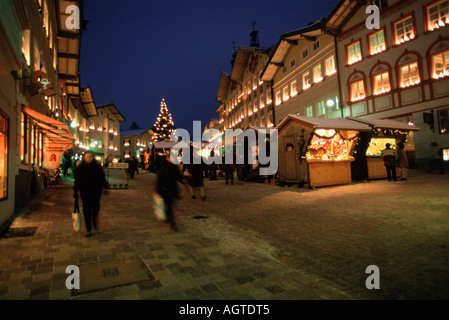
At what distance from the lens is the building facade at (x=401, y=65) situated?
15.6 metres

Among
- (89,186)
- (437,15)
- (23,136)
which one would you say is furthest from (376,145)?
Result: (23,136)

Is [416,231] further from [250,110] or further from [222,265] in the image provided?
[250,110]

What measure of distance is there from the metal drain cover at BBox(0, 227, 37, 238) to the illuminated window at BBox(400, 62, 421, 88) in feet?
67.7

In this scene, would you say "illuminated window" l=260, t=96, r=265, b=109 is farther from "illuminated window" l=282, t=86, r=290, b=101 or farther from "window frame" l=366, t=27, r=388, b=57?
"window frame" l=366, t=27, r=388, b=57

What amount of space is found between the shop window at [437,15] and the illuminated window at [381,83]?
348cm

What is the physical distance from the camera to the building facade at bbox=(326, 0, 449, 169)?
15.6 meters

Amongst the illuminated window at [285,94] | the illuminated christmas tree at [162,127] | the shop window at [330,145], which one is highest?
the illuminated christmas tree at [162,127]

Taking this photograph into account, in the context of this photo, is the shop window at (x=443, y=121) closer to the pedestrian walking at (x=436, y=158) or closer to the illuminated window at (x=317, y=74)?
the pedestrian walking at (x=436, y=158)

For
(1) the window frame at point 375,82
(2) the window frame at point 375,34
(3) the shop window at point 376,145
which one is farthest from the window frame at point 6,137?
(2) the window frame at point 375,34

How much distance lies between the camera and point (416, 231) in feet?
16.6

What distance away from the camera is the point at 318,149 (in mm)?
12578

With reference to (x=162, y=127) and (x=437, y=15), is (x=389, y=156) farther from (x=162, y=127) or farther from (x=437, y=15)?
(x=162, y=127)
